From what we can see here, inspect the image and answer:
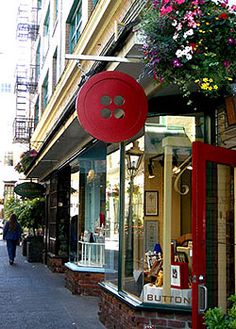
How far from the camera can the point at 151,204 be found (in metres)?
7.15

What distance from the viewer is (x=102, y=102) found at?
619cm

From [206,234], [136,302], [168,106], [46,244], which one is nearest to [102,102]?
[168,106]

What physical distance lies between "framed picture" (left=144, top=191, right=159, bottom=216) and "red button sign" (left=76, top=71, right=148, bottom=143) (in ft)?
4.08

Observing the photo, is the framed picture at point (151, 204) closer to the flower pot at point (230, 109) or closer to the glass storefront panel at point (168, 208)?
the glass storefront panel at point (168, 208)

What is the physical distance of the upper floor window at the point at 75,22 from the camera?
48.7 ft

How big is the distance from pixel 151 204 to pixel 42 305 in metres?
3.97

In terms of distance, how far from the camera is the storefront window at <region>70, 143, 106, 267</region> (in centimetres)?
1097

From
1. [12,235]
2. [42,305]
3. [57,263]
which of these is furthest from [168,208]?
[12,235]

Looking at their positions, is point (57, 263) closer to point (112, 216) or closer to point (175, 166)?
point (112, 216)

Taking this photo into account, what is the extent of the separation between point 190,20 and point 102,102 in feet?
5.91

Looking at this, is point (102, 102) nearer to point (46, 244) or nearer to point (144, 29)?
point (144, 29)

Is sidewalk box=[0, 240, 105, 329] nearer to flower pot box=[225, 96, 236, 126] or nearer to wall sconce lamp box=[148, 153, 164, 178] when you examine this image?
wall sconce lamp box=[148, 153, 164, 178]

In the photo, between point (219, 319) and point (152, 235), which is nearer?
point (219, 319)

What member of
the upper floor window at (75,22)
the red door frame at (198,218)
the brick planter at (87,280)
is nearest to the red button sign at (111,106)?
the red door frame at (198,218)
